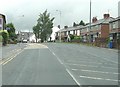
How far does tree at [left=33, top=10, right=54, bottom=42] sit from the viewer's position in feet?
502

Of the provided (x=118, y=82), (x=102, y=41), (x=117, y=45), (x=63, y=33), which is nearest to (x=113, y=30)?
(x=102, y=41)

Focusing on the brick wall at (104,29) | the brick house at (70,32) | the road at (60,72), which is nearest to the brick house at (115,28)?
the brick wall at (104,29)

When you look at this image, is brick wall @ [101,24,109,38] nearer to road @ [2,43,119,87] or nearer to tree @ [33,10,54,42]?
tree @ [33,10,54,42]

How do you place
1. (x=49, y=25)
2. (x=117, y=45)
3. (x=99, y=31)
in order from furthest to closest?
(x=49, y=25)
(x=99, y=31)
(x=117, y=45)

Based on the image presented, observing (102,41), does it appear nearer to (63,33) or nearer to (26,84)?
(26,84)

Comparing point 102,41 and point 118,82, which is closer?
point 118,82

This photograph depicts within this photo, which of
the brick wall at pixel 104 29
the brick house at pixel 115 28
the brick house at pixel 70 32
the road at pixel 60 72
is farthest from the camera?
the brick house at pixel 70 32

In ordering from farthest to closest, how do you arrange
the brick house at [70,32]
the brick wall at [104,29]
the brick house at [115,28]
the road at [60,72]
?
the brick house at [70,32], the brick wall at [104,29], the brick house at [115,28], the road at [60,72]

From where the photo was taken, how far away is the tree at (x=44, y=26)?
15312cm

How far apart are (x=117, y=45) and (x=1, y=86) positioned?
46389 millimetres

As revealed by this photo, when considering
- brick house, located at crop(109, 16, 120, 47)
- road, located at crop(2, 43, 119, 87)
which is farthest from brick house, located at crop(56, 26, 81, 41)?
road, located at crop(2, 43, 119, 87)

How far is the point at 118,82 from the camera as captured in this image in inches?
535

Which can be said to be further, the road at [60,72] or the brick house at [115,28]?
the brick house at [115,28]

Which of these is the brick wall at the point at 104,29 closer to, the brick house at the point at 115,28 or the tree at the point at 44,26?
the brick house at the point at 115,28
